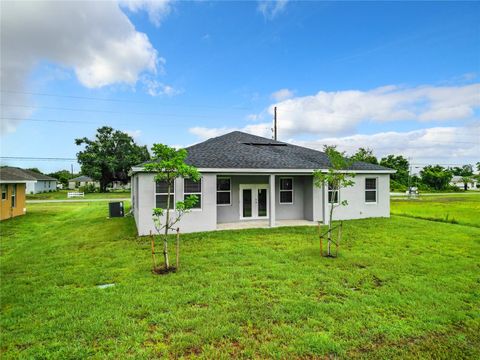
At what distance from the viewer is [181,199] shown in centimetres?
1141

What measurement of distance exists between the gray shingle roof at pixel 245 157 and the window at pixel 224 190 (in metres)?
→ 1.27

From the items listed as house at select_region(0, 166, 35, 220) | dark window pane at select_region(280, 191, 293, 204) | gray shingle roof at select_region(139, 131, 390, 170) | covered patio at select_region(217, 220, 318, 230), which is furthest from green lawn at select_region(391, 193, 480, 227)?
house at select_region(0, 166, 35, 220)

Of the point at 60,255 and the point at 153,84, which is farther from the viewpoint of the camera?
the point at 153,84

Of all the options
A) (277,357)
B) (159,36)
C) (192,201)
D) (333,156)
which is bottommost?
(277,357)

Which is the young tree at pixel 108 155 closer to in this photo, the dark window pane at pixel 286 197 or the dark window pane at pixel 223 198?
the dark window pane at pixel 223 198

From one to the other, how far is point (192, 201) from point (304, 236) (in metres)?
5.61

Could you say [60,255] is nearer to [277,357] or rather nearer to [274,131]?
[277,357]

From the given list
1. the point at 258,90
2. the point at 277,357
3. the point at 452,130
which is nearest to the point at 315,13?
the point at 258,90

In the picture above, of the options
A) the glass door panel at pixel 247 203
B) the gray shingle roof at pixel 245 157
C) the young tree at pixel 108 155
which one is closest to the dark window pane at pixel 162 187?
the gray shingle roof at pixel 245 157

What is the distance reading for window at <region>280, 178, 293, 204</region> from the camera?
14338 mm

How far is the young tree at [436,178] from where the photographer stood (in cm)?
5438

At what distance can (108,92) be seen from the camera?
2438cm

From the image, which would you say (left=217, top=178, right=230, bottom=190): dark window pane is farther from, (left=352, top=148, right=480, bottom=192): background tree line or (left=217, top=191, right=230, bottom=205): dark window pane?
(left=352, top=148, right=480, bottom=192): background tree line

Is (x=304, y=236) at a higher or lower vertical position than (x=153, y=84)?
lower
